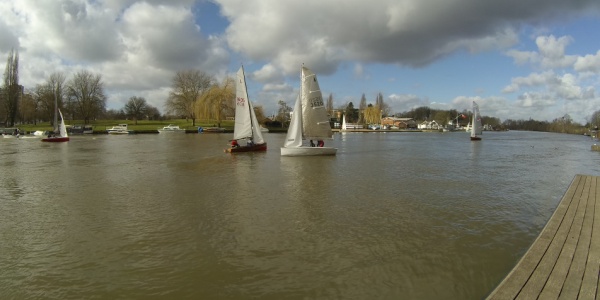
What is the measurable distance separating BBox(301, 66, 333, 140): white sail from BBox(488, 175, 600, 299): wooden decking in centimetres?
2076

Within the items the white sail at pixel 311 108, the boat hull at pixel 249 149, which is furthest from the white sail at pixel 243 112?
the white sail at pixel 311 108

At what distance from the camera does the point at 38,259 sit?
24.8ft

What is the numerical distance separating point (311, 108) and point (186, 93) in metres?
72.2

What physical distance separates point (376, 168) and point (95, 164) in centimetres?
1902

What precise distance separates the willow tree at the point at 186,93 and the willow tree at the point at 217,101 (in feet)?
16.6

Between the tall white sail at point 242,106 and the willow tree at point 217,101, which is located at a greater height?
the willow tree at point 217,101

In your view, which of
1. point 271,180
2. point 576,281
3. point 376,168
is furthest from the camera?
point 376,168

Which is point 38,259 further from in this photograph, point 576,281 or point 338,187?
point 338,187

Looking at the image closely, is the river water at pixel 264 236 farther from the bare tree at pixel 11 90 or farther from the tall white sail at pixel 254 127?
the bare tree at pixel 11 90

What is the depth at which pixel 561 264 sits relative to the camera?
650 centimetres

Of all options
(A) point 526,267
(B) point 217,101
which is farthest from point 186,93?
(A) point 526,267

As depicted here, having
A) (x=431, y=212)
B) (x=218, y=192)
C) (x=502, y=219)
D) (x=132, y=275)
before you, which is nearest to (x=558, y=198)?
(x=502, y=219)

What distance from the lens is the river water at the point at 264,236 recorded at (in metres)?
6.42

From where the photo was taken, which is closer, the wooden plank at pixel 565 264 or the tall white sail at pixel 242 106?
the wooden plank at pixel 565 264
